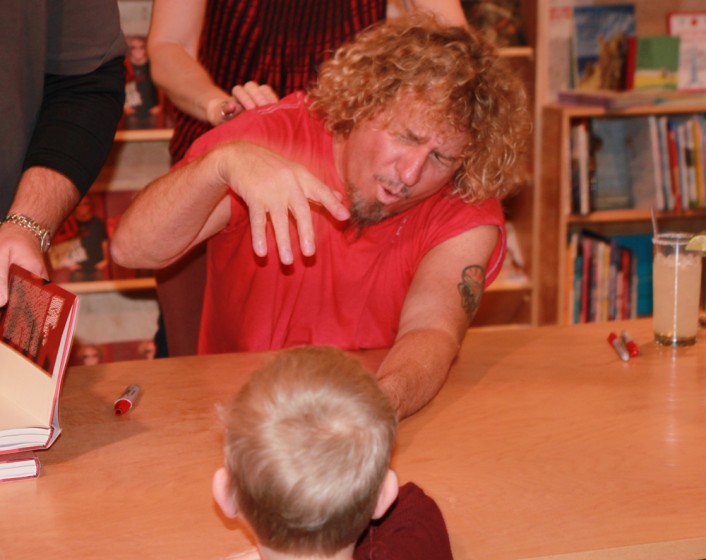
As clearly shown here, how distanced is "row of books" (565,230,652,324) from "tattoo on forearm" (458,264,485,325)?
5.91 feet

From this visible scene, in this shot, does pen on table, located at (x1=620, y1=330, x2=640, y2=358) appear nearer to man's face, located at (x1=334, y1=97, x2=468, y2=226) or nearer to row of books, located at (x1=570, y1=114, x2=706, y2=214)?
man's face, located at (x1=334, y1=97, x2=468, y2=226)

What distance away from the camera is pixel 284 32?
7.50 feet

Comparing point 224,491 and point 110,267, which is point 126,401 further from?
point 110,267

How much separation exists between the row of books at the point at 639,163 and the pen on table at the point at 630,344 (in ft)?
6.03

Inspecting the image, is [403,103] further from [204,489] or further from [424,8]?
[204,489]

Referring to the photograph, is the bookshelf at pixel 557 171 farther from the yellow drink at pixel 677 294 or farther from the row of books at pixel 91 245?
the yellow drink at pixel 677 294

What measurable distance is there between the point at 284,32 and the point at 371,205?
2.04 feet

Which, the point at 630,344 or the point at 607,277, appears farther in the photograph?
the point at 607,277

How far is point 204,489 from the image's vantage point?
4.14ft

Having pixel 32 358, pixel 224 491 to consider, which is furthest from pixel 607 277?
pixel 224 491

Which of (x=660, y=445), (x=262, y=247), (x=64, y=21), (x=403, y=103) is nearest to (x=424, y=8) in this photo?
(x=403, y=103)

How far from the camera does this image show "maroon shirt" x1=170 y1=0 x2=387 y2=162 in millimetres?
2275

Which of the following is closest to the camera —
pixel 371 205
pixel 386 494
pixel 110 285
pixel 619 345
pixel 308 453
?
pixel 308 453

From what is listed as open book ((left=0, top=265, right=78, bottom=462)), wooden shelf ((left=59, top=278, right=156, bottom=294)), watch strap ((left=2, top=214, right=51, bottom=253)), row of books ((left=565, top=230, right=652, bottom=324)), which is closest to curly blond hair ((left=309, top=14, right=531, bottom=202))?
watch strap ((left=2, top=214, right=51, bottom=253))
